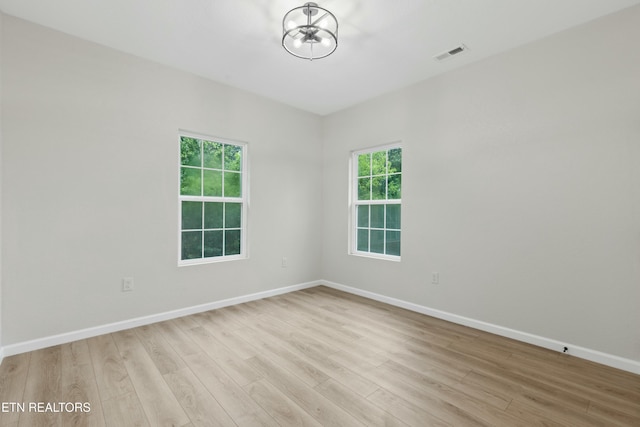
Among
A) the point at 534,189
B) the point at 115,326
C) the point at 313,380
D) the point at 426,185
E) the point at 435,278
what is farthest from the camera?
the point at 426,185

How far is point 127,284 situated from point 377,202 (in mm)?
3076

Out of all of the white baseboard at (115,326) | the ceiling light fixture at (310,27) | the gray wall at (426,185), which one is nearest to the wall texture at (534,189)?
the gray wall at (426,185)

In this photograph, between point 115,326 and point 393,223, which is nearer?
point 115,326

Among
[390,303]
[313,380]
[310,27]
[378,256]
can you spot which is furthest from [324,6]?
[390,303]

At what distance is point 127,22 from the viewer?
2441 millimetres

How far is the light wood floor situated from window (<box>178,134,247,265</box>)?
965 millimetres

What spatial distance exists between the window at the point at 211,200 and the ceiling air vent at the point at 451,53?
8.22 feet

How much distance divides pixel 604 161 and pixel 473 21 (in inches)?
60.8

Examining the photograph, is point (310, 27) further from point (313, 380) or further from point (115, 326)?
point (115, 326)

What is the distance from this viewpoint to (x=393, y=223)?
12.6 feet

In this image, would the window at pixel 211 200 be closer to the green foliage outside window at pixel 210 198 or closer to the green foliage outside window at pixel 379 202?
the green foliage outside window at pixel 210 198

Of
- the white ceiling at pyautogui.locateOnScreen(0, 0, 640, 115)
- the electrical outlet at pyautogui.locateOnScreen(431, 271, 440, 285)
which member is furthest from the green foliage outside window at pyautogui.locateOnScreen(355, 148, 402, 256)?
the white ceiling at pyautogui.locateOnScreen(0, 0, 640, 115)

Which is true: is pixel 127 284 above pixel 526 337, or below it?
above

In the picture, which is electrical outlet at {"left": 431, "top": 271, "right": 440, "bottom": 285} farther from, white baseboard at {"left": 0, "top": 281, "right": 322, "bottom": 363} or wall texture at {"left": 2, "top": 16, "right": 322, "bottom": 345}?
wall texture at {"left": 2, "top": 16, "right": 322, "bottom": 345}
